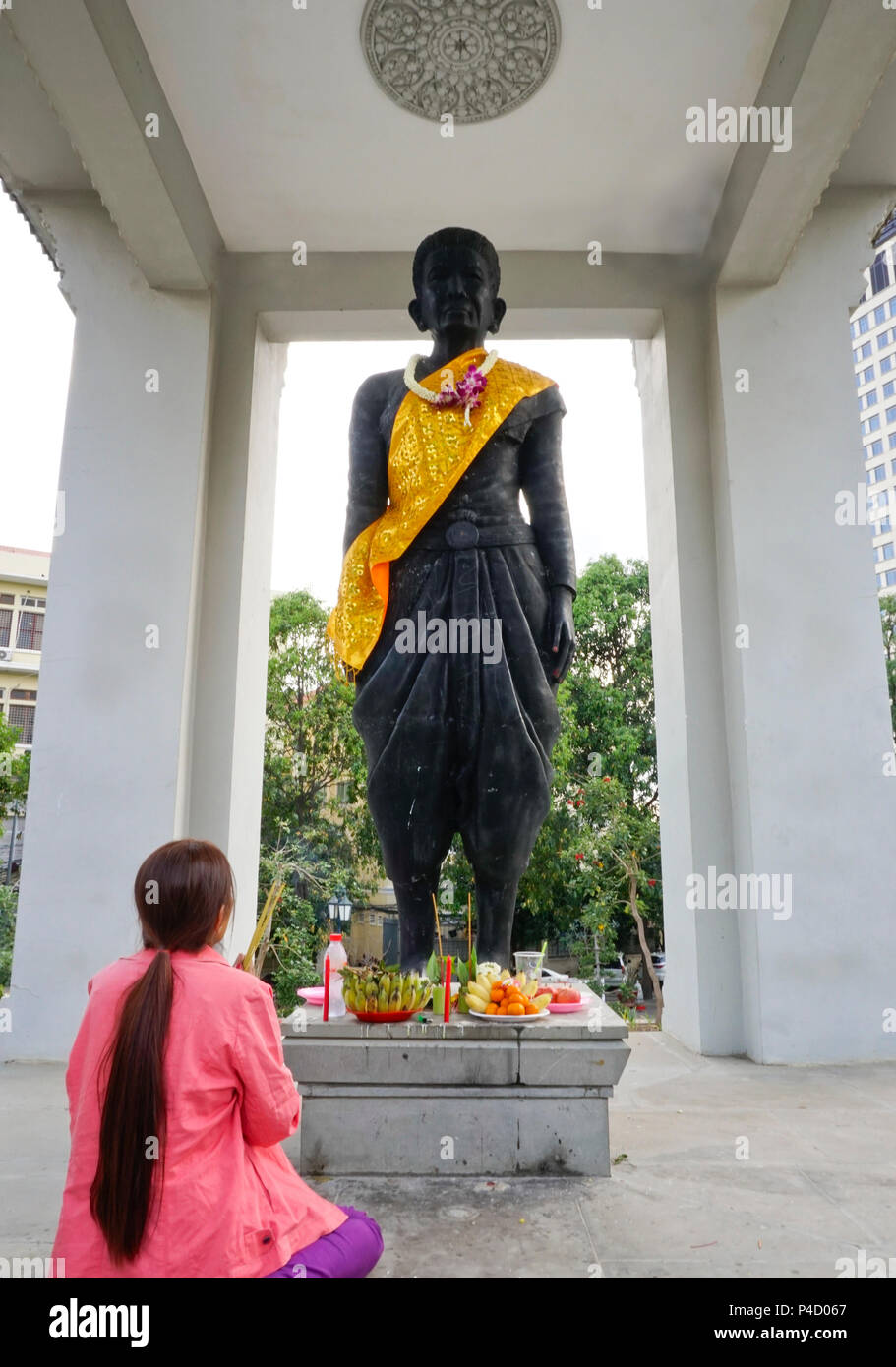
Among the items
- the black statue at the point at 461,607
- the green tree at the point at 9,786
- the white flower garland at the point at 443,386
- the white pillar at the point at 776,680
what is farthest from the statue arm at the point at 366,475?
the green tree at the point at 9,786

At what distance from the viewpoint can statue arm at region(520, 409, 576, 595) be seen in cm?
327

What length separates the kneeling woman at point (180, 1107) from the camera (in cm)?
149

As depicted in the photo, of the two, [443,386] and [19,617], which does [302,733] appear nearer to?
[443,386]

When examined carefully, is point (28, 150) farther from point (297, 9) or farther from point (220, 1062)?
point (220, 1062)

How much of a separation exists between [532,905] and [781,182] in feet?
27.9

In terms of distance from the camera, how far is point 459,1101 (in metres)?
2.66

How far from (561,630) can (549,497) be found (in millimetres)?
490

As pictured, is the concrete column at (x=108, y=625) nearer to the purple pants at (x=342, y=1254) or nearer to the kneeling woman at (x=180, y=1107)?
the purple pants at (x=342, y=1254)

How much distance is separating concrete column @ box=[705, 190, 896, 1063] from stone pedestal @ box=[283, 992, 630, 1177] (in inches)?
85.6

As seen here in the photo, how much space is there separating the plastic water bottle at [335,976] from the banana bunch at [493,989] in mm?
398

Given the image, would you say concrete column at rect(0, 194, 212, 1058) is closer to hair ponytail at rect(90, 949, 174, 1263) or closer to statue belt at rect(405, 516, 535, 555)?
statue belt at rect(405, 516, 535, 555)

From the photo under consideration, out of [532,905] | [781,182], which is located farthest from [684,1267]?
[532,905]

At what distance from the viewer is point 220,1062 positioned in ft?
5.13

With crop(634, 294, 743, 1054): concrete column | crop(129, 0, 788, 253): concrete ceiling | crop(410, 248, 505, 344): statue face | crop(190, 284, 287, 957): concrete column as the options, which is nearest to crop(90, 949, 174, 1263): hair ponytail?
crop(410, 248, 505, 344): statue face
